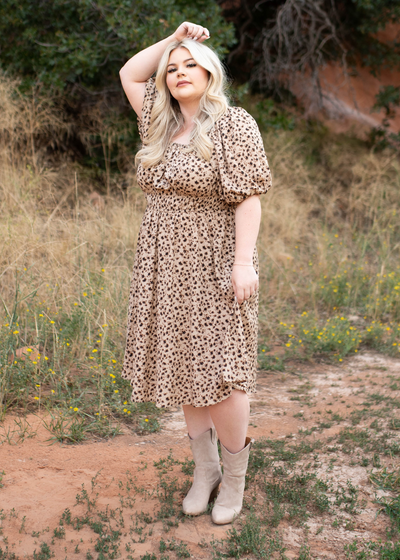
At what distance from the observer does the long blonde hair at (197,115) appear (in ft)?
7.06

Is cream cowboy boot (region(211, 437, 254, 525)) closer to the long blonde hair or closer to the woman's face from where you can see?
Answer: the long blonde hair

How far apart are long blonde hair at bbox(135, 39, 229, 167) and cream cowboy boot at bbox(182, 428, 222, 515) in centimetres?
116

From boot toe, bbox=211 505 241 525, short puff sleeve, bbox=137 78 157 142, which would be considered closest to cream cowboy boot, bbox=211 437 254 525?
boot toe, bbox=211 505 241 525

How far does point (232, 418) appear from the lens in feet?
7.24

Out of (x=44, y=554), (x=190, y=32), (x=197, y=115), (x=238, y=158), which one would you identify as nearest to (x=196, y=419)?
(x=44, y=554)

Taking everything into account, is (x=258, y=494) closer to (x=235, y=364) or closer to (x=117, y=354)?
(x=235, y=364)

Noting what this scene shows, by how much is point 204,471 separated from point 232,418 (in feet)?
1.20

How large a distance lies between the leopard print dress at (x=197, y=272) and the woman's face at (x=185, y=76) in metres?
0.16

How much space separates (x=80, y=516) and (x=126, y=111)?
18.2ft

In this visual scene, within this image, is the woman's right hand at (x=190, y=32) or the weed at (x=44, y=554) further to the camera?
the woman's right hand at (x=190, y=32)

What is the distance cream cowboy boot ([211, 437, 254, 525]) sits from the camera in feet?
7.52

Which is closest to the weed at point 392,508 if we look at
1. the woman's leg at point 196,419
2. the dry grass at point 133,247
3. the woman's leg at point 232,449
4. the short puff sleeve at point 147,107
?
the woman's leg at point 232,449

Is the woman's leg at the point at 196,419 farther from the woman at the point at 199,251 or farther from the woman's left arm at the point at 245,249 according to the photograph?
the woman's left arm at the point at 245,249

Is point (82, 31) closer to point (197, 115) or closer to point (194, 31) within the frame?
point (194, 31)
